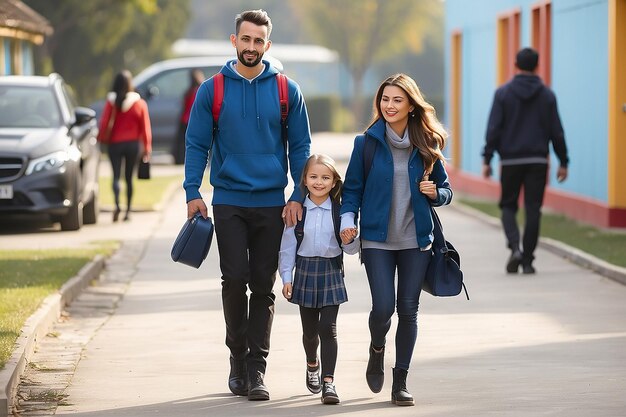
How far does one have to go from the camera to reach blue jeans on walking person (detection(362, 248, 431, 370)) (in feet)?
25.3

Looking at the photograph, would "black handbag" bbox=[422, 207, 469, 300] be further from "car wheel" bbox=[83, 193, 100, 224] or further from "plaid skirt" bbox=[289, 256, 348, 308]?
"car wheel" bbox=[83, 193, 100, 224]

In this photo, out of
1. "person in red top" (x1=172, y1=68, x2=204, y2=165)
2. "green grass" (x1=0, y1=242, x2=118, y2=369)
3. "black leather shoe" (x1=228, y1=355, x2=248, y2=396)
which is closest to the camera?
"black leather shoe" (x1=228, y1=355, x2=248, y2=396)

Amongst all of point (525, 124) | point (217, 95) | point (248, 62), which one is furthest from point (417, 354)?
point (525, 124)

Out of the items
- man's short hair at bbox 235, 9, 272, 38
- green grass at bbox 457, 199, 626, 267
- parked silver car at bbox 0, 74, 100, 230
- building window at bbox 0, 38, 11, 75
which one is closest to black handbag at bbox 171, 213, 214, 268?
man's short hair at bbox 235, 9, 272, 38

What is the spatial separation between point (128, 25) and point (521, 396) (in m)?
35.1

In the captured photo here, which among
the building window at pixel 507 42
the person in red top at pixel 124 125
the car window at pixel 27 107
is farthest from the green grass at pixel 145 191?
the building window at pixel 507 42

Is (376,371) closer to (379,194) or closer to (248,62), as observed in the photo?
(379,194)

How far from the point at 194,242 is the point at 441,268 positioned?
3.95 ft

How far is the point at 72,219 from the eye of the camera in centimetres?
1800

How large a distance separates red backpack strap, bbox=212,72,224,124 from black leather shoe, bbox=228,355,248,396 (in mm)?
1219

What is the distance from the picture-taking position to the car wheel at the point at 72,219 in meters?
17.9

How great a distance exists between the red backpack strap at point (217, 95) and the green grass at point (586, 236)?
6367mm

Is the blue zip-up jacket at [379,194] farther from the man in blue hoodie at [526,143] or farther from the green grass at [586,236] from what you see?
the green grass at [586,236]

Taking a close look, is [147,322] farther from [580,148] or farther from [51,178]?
[580,148]
